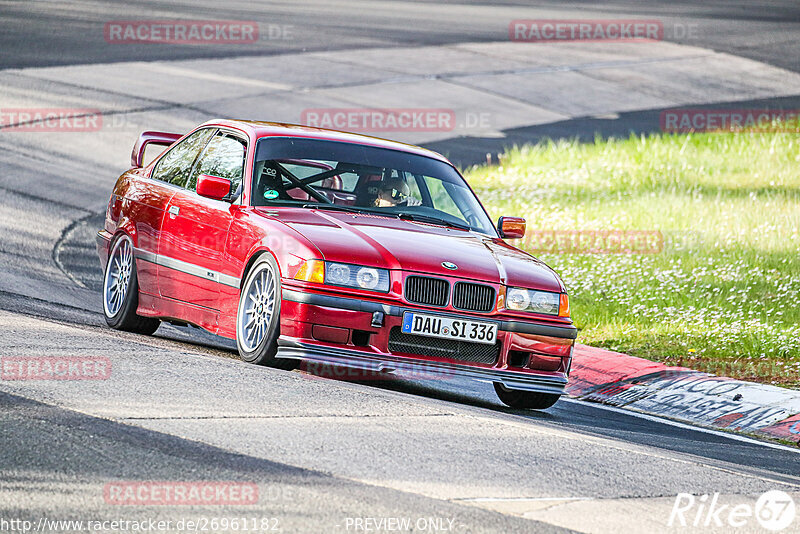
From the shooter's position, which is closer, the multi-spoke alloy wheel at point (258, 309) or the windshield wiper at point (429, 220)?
the multi-spoke alloy wheel at point (258, 309)

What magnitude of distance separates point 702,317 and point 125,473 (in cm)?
765

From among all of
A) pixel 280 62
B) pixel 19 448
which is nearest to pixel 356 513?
pixel 19 448

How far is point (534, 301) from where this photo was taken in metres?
8.24

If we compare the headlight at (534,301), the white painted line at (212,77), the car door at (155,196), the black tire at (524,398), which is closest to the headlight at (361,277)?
the headlight at (534,301)

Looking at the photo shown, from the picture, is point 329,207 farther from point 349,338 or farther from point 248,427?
point 248,427

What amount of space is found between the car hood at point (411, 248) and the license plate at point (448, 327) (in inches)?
10.8

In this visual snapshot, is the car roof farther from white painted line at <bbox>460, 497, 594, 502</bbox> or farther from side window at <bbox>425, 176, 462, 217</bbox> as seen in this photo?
white painted line at <bbox>460, 497, 594, 502</bbox>

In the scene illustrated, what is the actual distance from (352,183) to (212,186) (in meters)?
1.01

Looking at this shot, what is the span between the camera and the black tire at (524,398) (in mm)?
8688

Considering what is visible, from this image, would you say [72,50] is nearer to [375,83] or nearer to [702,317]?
[375,83]

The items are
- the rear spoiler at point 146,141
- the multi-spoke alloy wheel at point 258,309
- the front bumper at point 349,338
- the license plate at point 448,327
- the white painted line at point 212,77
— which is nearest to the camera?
the front bumper at point 349,338

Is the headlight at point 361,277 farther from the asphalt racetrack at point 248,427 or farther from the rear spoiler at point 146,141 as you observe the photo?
the rear spoiler at point 146,141

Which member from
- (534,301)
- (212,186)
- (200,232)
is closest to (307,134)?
(212,186)

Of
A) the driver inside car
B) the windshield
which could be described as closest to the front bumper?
the windshield
